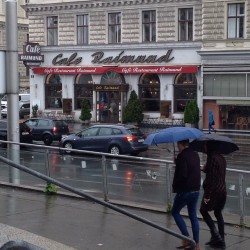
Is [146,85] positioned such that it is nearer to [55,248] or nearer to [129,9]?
[129,9]

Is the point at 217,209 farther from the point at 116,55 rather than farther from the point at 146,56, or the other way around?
the point at 116,55

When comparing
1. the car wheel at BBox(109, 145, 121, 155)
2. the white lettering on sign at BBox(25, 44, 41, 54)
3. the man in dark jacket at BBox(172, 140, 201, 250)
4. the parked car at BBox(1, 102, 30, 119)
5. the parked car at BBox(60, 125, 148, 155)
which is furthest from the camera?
the parked car at BBox(1, 102, 30, 119)

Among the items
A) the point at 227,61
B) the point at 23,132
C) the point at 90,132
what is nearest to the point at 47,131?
the point at 23,132

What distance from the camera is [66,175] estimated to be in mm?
14023

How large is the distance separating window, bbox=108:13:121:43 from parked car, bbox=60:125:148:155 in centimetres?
1670

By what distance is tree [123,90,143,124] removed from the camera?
41.7m

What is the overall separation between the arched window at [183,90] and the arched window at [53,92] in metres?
10.2

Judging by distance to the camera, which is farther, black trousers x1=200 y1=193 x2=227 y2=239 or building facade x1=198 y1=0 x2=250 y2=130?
building facade x1=198 y1=0 x2=250 y2=130

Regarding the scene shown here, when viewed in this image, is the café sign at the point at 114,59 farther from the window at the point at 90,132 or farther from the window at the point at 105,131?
the window at the point at 105,131

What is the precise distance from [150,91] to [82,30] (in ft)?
24.4

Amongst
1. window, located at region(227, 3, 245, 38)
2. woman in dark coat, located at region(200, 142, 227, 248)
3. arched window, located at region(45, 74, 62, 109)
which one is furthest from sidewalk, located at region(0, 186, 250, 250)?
arched window, located at region(45, 74, 62, 109)

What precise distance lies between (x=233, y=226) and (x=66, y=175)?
15.4 feet

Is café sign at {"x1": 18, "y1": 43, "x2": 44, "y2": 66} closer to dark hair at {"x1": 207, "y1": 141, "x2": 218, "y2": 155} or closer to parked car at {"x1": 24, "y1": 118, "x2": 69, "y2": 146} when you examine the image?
parked car at {"x1": 24, "y1": 118, "x2": 69, "y2": 146}

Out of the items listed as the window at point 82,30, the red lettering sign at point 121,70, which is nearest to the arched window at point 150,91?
the red lettering sign at point 121,70
